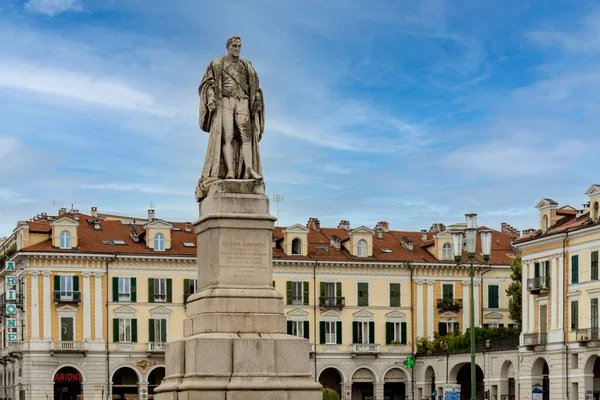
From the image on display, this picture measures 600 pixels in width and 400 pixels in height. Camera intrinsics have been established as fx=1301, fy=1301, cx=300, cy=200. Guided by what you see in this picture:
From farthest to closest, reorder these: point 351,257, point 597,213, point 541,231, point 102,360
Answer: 1. point 351,257
2. point 102,360
3. point 541,231
4. point 597,213

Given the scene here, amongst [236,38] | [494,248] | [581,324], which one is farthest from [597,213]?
[236,38]

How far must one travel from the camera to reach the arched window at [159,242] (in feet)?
313

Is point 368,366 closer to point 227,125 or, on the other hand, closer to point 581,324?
point 581,324

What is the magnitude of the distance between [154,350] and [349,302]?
1536 centimetres

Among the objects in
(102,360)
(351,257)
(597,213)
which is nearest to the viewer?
(597,213)

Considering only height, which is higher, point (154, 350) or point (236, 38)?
point (236, 38)

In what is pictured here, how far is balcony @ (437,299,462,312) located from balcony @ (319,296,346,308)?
297 inches

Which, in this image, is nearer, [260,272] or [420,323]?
[260,272]

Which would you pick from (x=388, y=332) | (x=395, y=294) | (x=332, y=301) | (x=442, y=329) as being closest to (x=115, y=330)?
(x=332, y=301)

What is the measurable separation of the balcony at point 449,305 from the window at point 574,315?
70.9 feet

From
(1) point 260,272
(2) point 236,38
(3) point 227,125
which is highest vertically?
(2) point 236,38

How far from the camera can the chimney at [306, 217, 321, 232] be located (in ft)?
344

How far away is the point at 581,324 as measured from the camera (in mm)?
77562

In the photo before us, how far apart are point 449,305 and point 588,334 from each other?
24.5m
